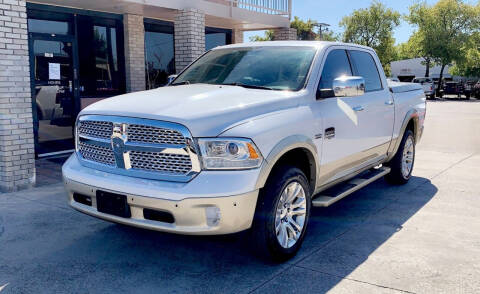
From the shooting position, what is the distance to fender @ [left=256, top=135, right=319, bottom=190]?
375 centimetres

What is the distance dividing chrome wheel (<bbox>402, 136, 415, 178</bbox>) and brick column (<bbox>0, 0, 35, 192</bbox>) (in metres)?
5.35

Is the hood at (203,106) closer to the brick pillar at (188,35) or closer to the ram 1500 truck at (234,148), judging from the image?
the ram 1500 truck at (234,148)

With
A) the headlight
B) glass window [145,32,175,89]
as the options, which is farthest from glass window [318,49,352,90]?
glass window [145,32,175,89]

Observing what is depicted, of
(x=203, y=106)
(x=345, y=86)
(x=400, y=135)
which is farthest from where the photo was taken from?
(x=400, y=135)

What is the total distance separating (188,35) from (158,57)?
2.66 m

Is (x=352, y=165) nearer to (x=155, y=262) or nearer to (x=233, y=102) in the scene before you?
(x=233, y=102)

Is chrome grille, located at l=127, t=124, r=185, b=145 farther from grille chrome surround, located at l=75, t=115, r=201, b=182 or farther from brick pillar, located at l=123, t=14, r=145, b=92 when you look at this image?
brick pillar, located at l=123, t=14, r=145, b=92

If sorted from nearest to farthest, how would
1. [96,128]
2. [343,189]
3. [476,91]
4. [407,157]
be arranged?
[96,128], [343,189], [407,157], [476,91]

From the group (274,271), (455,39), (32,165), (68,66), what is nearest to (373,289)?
(274,271)

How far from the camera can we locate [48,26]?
1015cm

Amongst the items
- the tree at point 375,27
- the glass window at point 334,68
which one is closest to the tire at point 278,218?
the glass window at point 334,68

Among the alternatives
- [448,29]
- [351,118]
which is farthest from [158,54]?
[448,29]

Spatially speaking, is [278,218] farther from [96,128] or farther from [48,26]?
[48,26]

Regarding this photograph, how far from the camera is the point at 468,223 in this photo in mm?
5375
